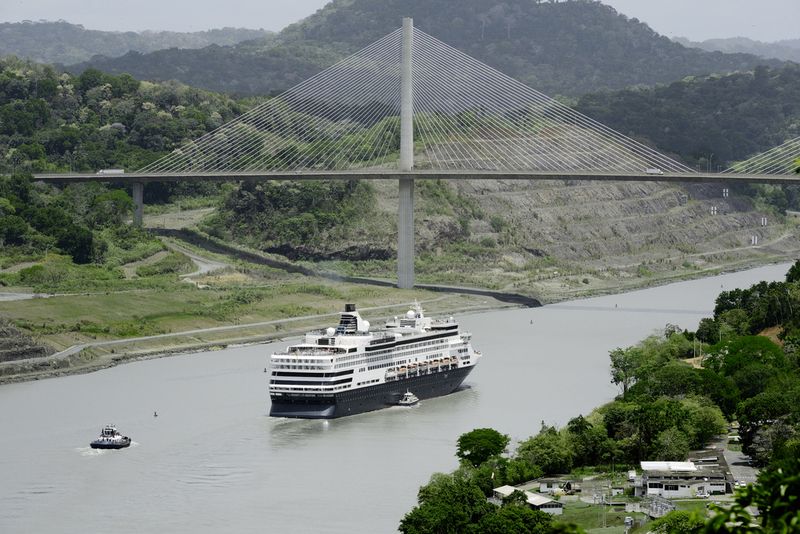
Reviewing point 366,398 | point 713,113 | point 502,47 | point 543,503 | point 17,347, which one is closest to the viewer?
point 543,503

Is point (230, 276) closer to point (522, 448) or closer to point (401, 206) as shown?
point (401, 206)

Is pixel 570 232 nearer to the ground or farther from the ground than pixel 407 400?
farther from the ground

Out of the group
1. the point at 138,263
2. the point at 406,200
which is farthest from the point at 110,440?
the point at 406,200

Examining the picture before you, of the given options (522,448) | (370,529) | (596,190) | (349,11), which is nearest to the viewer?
(370,529)

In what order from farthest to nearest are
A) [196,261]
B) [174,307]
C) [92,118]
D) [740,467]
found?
[92,118] < [196,261] < [174,307] < [740,467]

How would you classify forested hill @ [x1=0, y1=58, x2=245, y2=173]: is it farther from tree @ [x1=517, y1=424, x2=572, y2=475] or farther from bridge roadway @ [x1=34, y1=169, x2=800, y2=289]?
tree @ [x1=517, y1=424, x2=572, y2=475]

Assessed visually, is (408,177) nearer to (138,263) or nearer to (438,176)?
(438,176)

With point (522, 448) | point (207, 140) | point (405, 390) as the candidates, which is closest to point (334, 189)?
point (207, 140)
